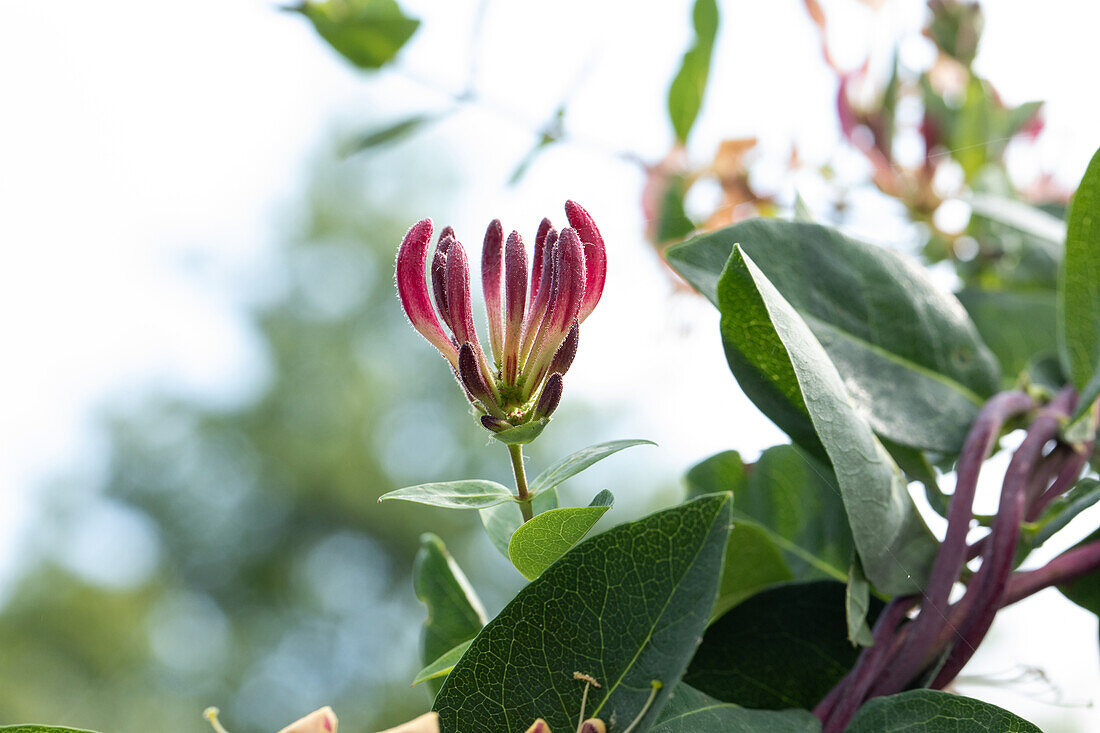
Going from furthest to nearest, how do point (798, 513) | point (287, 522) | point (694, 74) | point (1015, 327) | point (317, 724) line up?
point (287, 522), point (694, 74), point (1015, 327), point (798, 513), point (317, 724)

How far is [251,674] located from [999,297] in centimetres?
901

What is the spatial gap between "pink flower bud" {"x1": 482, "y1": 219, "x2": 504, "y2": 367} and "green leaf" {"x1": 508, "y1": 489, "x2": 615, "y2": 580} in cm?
7

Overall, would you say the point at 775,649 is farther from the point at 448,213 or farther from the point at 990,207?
the point at 448,213

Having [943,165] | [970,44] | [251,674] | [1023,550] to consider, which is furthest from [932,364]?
[251,674]

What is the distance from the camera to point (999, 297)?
0.60 meters

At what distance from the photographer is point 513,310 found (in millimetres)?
299

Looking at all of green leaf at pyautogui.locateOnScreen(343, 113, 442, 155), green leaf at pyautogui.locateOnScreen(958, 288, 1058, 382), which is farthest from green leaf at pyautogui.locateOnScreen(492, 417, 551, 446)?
green leaf at pyautogui.locateOnScreen(343, 113, 442, 155)

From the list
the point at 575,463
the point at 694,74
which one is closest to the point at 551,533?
the point at 575,463

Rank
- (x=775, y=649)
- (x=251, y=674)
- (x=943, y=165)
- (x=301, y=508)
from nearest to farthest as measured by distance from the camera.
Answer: (x=775, y=649) < (x=943, y=165) < (x=251, y=674) < (x=301, y=508)

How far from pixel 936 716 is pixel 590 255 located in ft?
0.59

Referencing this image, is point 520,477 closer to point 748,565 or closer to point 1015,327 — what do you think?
point 748,565

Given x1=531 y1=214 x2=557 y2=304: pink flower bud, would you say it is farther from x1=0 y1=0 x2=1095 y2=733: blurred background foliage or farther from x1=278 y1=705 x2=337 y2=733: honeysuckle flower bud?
x1=0 y1=0 x2=1095 y2=733: blurred background foliage

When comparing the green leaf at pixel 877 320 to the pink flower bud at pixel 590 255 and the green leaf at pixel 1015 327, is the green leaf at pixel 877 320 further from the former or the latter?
the green leaf at pixel 1015 327

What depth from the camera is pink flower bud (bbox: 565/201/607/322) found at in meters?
0.29
